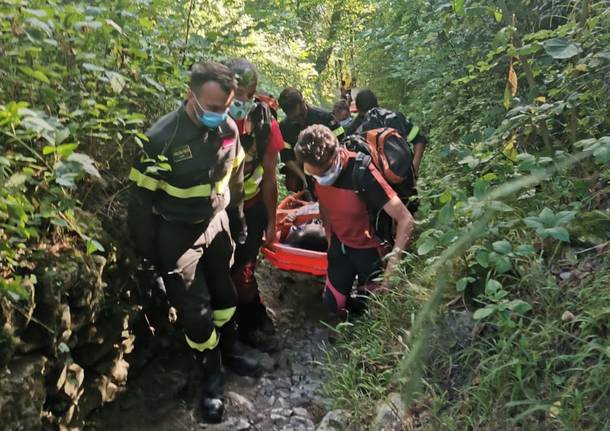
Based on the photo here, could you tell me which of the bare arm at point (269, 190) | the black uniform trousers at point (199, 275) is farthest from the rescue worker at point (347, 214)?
the black uniform trousers at point (199, 275)

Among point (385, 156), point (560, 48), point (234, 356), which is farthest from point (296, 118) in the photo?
point (560, 48)

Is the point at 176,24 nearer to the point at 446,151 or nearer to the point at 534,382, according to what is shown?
the point at 446,151

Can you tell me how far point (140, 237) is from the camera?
298 centimetres

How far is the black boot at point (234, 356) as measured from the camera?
3676 mm

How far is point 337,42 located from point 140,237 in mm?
13858

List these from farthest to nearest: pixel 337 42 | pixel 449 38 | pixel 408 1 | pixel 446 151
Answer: pixel 337 42 < pixel 408 1 < pixel 449 38 < pixel 446 151

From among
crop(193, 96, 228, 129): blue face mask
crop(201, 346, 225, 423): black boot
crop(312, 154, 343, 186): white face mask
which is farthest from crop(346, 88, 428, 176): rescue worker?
crop(201, 346, 225, 423): black boot

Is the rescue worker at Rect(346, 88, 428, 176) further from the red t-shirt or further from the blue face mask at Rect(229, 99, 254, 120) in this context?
the blue face mask at Rect(229, 99, 254, 120)

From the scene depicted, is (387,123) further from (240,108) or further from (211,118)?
(211,118)

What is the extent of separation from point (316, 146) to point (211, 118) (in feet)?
2.29

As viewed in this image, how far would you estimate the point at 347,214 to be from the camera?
12.0 ft

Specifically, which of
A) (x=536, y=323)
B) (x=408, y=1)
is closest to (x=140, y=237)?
(x=536, y=323)

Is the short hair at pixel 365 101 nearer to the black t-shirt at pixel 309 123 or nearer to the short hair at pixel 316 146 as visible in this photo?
the black t-shirt at pixel 309 123

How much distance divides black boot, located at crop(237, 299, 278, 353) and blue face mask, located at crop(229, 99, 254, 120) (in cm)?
150
